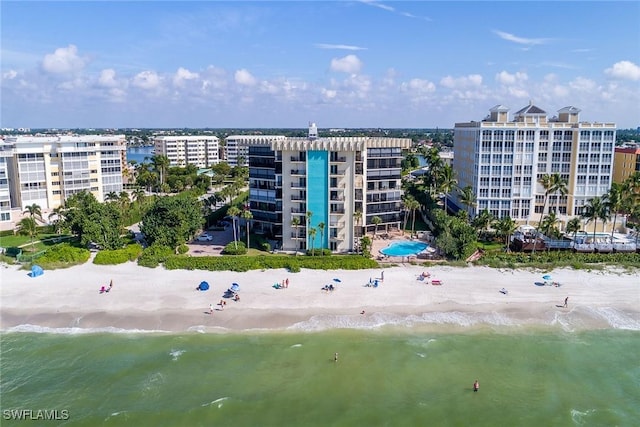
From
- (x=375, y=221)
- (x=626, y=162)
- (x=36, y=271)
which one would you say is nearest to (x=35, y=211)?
(x=36, y=271)

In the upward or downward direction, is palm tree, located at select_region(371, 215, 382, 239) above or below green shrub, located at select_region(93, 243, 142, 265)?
above

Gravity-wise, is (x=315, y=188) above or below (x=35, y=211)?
above

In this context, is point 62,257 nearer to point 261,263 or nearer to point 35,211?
point 35,211

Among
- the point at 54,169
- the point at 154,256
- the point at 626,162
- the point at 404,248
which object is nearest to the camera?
the point at 154,256

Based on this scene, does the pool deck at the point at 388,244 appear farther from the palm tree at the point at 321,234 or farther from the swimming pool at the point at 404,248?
the palm tree at the point at 321,234

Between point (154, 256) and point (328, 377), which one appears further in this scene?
point (154, 256)

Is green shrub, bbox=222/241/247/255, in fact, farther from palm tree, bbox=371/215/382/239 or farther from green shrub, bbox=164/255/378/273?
palm tree, bbox=371/215/382/239

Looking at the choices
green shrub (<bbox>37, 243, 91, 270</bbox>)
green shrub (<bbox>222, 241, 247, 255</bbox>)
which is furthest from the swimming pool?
green shrub (<bbox>37, 243, 91, 270</bbox>)

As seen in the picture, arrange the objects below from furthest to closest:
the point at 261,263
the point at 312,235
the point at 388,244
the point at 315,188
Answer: the point at 388,244 < the point at 315,188 < the point at 312,235 < the point at 261,263
